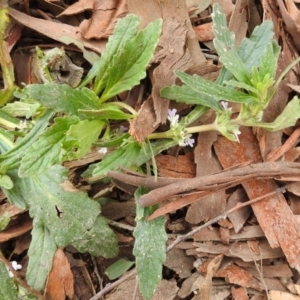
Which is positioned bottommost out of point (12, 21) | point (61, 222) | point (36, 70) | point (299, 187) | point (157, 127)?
point (299, 187)

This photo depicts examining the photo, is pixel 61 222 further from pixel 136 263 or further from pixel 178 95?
pixel 178 95

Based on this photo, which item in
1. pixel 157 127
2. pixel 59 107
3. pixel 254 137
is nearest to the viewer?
pixel 59 107

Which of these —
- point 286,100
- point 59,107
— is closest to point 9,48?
point 59,107

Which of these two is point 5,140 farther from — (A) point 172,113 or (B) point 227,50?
(B) point 227,50

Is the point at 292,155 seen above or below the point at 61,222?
below

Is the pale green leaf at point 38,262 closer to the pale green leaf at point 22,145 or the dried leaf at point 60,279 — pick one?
the dried leaf at point 60,279

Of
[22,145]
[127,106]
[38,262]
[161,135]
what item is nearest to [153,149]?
[161,135]

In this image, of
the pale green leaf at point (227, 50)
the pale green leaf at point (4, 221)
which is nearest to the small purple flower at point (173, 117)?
the pale green leaf at point (227, 50)
